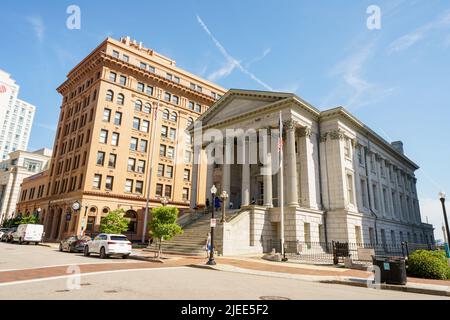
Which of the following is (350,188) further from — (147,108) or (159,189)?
(147,108)

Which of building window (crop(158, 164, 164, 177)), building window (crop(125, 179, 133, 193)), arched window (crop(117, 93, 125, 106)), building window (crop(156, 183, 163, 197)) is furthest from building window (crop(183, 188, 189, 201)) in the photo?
arched window (crop(117, 93, 125, 106))

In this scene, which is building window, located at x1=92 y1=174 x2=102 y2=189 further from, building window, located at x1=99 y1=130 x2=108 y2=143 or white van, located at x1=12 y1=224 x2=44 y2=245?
white van, located at x1=12 y1=224 x2=44 y2=245

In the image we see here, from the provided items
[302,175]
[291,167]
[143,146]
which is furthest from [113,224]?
[302,175]

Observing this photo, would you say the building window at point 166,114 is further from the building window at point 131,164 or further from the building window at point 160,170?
the building window at point 131,164

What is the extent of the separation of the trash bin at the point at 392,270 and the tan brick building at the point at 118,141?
28.4m

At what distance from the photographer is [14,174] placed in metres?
83.4

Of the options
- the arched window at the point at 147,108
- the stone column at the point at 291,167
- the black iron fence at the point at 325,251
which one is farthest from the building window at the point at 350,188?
the arched window at the point at 147,108

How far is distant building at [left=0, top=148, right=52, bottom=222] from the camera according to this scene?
82.9 m

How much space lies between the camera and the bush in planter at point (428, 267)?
47.9ft

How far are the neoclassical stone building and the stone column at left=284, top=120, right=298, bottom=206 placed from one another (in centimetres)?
10

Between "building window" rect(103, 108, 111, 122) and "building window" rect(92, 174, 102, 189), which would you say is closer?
"building window" rect(92, 174, 102, 189)

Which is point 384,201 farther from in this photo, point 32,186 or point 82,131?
point 32,186

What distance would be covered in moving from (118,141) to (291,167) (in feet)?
91.9

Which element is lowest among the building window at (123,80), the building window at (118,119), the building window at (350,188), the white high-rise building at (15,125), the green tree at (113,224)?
the green tree at (113,224)
